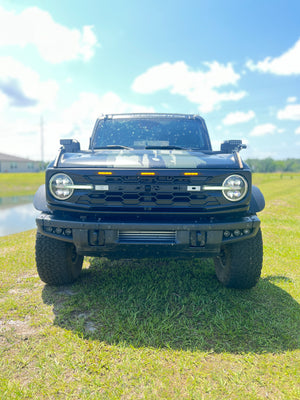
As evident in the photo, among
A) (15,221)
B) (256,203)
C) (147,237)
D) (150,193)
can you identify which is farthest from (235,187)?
(15,221)

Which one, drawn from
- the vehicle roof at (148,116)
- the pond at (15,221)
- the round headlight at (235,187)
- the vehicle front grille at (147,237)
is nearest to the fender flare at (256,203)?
the round headlight at (235,187)

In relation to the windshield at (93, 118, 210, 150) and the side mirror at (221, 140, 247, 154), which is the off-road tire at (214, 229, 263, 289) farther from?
the windshield at (93, 118, 210, 150)

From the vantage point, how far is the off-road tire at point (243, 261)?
297 centimetres

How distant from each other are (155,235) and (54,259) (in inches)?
44.8

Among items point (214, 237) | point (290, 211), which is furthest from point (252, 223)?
point (290, 211)

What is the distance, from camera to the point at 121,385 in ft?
6.25

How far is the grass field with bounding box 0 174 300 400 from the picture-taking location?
75.2 inches

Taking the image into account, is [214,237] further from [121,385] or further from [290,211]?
[290,211]

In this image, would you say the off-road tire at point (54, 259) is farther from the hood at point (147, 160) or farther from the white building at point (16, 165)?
the white building at point (16, 165)

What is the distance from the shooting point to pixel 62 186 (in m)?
2.71

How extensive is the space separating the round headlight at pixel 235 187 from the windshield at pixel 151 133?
138cm

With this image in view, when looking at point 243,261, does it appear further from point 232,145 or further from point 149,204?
point 232,145

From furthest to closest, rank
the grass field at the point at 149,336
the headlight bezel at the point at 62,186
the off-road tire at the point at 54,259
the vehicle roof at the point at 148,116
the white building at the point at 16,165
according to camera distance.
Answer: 1. the white building at the point at 16,165
2. the vehicle roof at the point at 148,116
3. the off-road tire at the point at 54,259
4. the headlight bezel at the point at 62,186
5. the grass field at the point at 149,336

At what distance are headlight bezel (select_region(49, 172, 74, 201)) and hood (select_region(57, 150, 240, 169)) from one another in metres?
0.10
